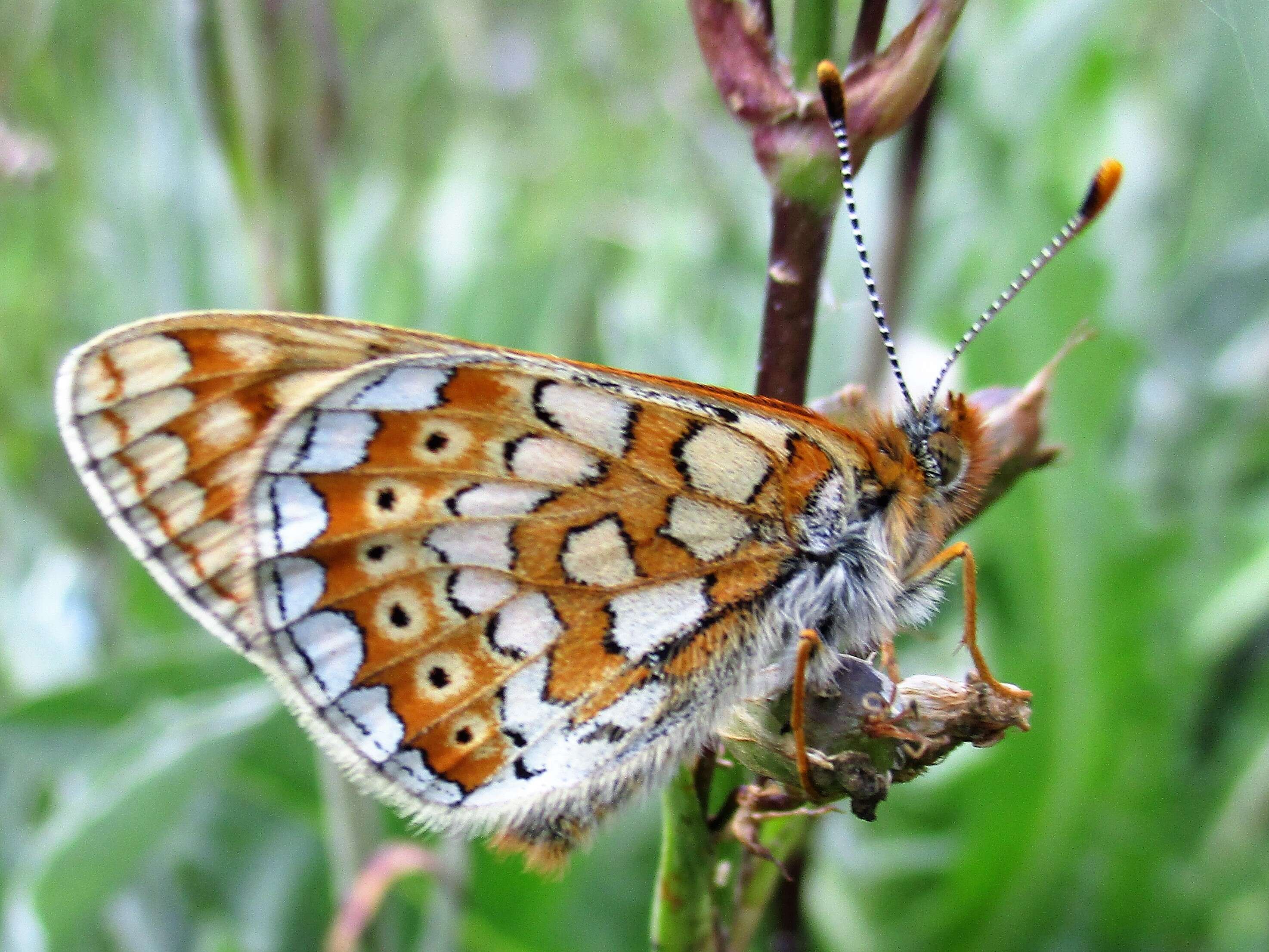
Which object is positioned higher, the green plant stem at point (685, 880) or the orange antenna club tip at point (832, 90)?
the orange antenna club tip at point (832, 90)

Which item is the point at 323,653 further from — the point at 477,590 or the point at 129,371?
the point at 129,371

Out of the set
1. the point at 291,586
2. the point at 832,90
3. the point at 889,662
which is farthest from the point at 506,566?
the point at 832,90

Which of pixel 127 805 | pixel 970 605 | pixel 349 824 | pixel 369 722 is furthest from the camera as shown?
pixel 349 824

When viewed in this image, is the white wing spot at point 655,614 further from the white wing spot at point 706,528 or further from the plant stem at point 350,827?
the plant stem at point 350,827

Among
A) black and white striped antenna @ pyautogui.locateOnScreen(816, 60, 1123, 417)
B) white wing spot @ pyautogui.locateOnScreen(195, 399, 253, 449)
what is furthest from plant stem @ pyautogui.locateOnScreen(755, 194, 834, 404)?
white wing spot @ pyautogui.locateOnScreen(195, 399, 253, 449)

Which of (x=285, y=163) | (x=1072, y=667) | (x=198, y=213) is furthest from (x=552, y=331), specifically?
(x=1072, y=667)

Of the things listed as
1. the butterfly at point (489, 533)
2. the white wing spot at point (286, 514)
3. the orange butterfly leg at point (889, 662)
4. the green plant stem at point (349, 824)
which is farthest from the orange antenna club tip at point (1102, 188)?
the green plant stem at point (349, 824)
